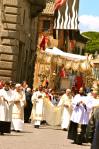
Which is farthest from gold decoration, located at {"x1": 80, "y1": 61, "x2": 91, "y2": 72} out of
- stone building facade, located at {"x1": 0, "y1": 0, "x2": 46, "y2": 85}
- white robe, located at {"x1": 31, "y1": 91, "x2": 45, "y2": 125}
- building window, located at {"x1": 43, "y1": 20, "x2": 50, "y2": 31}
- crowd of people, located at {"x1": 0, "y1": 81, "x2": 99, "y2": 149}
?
building window, located at {"x1": 43, "y1": 20, "x2": 50, "y2": 31}

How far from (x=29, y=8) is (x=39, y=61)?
14.8 ft

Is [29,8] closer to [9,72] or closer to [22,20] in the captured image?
[22,20]

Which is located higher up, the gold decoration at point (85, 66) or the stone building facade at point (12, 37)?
the stone building facade at point (12, 37)

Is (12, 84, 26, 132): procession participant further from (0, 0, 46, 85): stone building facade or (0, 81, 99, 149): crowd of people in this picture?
(0, 0, 46, 85): stone building facade

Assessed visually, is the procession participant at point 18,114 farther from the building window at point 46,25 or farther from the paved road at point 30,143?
the building window at point 46,25

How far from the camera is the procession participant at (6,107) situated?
2083 cm

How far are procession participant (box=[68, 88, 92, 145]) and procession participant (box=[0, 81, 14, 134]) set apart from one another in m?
2.09

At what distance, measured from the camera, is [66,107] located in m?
27.3

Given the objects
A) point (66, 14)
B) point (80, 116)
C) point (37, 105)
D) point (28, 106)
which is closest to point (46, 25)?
point (66, 14)

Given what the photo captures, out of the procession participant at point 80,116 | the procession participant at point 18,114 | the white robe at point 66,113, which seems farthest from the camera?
the white robe at point 66,113

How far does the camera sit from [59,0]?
3194cm

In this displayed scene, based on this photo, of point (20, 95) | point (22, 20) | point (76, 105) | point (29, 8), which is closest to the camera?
point (76, 105)

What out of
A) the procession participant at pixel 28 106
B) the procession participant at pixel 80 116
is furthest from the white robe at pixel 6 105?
Result: the procession participant at pixel 28 106

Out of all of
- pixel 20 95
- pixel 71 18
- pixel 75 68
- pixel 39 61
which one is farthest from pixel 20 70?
pixel 20 95
